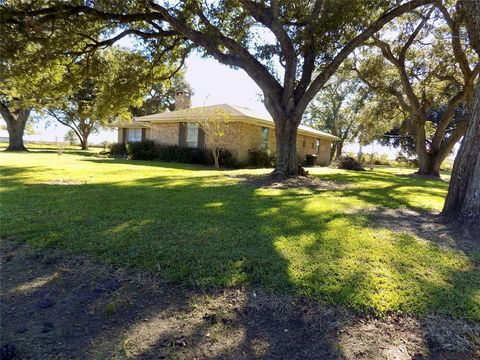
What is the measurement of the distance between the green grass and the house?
11370 millimetres

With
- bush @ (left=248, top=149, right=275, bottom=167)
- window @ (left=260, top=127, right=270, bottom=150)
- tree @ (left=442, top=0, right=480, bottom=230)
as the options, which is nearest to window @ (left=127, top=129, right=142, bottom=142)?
window @ (left=260, top=127, right=270, bottom=150)

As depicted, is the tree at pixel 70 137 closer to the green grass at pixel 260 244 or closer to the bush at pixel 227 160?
the bush at pixel 227 160

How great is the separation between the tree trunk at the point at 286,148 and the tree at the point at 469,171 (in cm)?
596

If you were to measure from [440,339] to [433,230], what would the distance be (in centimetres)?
337

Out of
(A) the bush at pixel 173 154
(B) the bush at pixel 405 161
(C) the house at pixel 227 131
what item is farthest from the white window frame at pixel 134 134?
(B) the bush at pixel 405 161

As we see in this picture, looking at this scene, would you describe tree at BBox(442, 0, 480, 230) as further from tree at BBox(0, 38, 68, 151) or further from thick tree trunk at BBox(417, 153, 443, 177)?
thick tree trunk at BBox(417, 153, 443, 177)

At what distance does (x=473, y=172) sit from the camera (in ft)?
18.5

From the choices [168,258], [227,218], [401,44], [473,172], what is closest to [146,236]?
[168,258]

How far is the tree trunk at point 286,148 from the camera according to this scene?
11477 mm

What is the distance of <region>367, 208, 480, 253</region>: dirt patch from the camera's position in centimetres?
498

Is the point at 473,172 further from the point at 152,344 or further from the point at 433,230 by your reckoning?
the point at 152,344

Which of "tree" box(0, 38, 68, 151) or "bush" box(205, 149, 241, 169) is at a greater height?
"tree" box(0, 38, 68, 151)

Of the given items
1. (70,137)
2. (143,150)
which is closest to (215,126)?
(143,150)

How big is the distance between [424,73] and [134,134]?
71.9 feet
